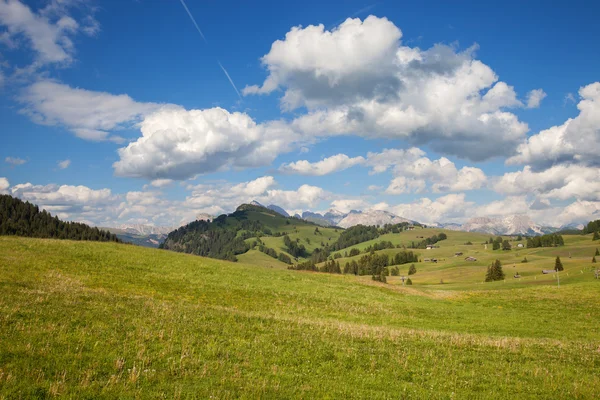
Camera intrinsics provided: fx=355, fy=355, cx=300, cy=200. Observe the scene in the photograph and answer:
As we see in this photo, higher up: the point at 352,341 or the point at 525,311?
the point at 352,341

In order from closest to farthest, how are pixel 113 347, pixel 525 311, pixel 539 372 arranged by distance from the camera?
pixel 113 347 → pixel 539 372 → pixel 525 311

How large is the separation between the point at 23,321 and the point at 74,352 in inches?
191

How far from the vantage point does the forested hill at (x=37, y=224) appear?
140m

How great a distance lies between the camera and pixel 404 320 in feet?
116

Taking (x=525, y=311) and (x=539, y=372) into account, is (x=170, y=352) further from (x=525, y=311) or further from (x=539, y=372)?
(x=525, y=311)

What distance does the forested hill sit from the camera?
140 metres

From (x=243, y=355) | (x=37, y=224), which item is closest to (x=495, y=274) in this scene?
(x=243, y=355)

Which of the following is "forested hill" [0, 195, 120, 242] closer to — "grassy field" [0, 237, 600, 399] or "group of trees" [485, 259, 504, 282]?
"grassy field" [0, 237, 600, 399]

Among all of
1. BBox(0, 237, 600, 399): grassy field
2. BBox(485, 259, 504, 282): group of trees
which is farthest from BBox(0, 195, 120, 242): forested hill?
BBox(485, 259, 504, 282): group of trees

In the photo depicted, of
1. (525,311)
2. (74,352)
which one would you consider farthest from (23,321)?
(525,311)

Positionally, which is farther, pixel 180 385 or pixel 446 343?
pixel 446 343

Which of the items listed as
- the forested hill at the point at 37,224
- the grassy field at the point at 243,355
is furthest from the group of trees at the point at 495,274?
the forested hill at the point at 37,224

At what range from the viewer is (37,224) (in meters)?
146

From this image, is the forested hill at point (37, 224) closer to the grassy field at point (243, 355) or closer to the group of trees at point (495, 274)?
the grassy field at point (243, 355)
